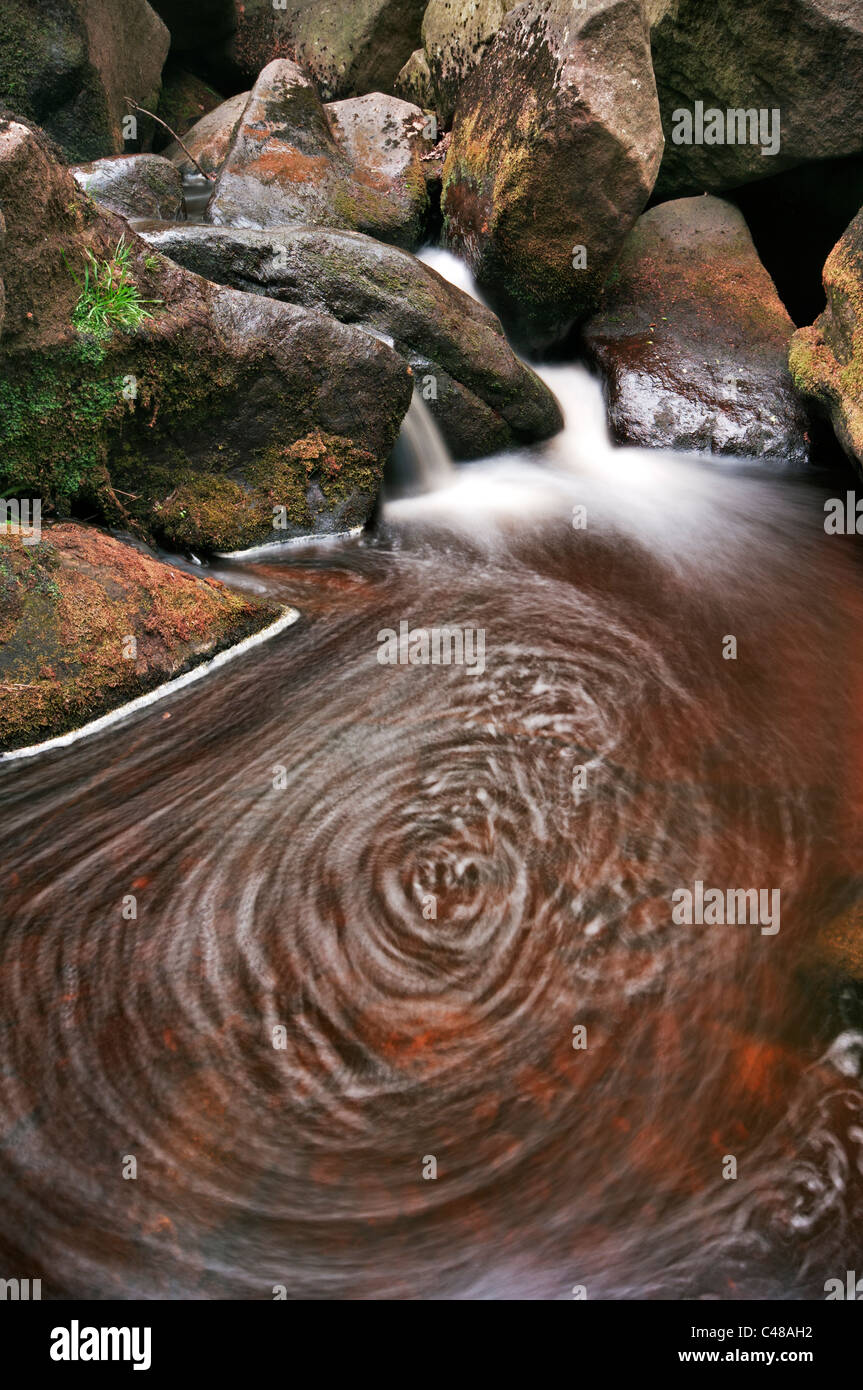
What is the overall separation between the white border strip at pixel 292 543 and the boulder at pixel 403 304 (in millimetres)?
1599

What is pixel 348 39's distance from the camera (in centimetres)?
1183

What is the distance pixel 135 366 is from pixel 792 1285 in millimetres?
5489

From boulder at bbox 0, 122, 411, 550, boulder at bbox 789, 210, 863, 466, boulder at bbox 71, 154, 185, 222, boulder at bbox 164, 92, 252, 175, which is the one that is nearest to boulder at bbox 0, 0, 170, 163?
boulder at bbox 164, 92, 252, 175

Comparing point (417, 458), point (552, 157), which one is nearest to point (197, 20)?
point (552, 157)

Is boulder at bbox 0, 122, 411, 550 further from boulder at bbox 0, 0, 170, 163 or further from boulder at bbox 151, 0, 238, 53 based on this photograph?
boulder at bbox 151, 0, 238, 53

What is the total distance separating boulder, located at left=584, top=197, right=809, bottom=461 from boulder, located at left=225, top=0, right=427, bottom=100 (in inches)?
171

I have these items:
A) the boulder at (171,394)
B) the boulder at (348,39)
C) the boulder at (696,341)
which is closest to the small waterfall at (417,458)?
the boulder at (171,394)

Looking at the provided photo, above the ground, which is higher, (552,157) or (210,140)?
(210,140)

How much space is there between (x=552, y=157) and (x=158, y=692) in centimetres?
596

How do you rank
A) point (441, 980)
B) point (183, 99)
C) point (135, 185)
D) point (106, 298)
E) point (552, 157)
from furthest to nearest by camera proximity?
point (183, 99)
point (135, 185)
point (552, 157)
point (106, 298)
point (441, 980)

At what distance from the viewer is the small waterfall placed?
7.75 m

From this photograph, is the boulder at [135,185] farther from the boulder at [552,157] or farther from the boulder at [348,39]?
the boulder at [348,39]

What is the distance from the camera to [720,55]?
908 cm

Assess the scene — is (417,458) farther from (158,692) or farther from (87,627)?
(87,627)
